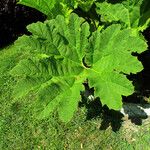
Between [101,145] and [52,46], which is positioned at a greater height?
[52,46]

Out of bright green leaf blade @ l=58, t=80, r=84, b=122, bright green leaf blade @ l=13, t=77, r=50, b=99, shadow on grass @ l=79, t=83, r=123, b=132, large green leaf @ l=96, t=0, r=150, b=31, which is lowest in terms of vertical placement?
shadow on grass @ l=79, t=83, r=123, b=132

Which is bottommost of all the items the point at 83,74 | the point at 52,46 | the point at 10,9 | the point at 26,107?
the point at 26,107

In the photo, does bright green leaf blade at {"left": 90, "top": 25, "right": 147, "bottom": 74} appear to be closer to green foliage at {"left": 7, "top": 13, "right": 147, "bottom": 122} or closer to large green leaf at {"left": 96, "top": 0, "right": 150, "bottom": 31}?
green foliage at {"left": 7, "top": 13, "right": 147, "bottom": 122}

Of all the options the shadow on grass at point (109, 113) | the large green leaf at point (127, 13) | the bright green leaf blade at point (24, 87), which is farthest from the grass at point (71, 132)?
the bright green leaf blade at point (24, 87)

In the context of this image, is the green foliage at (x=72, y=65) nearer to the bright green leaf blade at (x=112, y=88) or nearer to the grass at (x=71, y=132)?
the bright green leaf blade at (x=112, y=88)

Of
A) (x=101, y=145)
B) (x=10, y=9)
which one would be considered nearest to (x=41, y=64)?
(x=101, y=145)

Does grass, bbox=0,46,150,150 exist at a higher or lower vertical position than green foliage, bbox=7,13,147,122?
lower

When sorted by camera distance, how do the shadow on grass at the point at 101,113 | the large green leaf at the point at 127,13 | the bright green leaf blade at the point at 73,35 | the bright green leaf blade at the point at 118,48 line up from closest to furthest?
1. the bright green leaf blade at the point at 118,48
2. the bright green leaf blade at the point at 73,35
3. the large green leaf at the point at 127,13
4. the shadow on grass at the point at 101,113

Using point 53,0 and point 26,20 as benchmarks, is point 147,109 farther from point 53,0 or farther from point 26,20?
point 26,20

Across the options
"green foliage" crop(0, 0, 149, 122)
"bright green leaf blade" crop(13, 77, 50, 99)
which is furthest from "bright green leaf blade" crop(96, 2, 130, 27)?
"bright green leaf blade" crop(13, 77, 50, 99)
